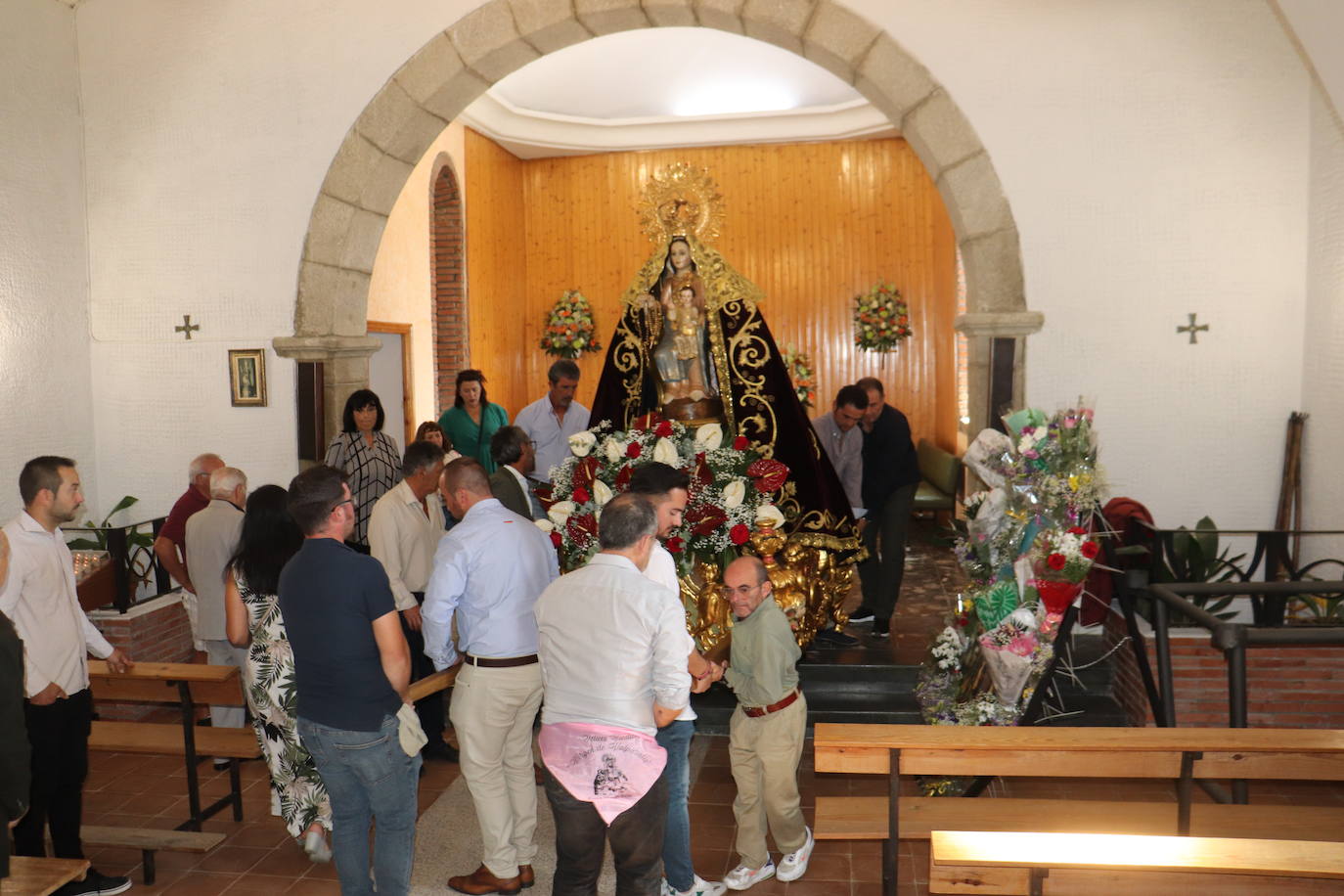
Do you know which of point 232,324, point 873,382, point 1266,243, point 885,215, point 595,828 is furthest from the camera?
point 885,215

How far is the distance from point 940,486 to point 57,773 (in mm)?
8904

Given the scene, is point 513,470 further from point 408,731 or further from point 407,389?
point 407,389

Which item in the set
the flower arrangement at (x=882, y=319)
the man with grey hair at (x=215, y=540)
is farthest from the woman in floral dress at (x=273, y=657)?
the flower arrangement at (x=882, y=319)

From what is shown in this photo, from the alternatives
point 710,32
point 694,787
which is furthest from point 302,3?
point 694,787

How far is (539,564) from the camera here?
161 inches

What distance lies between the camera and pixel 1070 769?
377cm

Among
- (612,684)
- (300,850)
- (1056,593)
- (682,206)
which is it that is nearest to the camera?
(612,684)

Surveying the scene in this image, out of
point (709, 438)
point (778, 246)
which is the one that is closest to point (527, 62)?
point (709, 438)

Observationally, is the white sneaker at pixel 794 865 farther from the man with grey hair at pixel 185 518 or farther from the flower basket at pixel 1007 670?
the man with grey hair at pixel 185 518

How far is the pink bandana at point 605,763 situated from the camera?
127 inches

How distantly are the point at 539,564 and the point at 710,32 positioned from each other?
755 centimetres

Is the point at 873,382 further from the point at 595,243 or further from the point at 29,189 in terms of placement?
the point at 595,243

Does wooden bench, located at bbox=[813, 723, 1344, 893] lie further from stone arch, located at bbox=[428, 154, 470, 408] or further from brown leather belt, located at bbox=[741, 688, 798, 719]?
stone arch, located at bbox=[428, 154, 470, 408]

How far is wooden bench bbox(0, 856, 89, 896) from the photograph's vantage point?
3.25 meters
